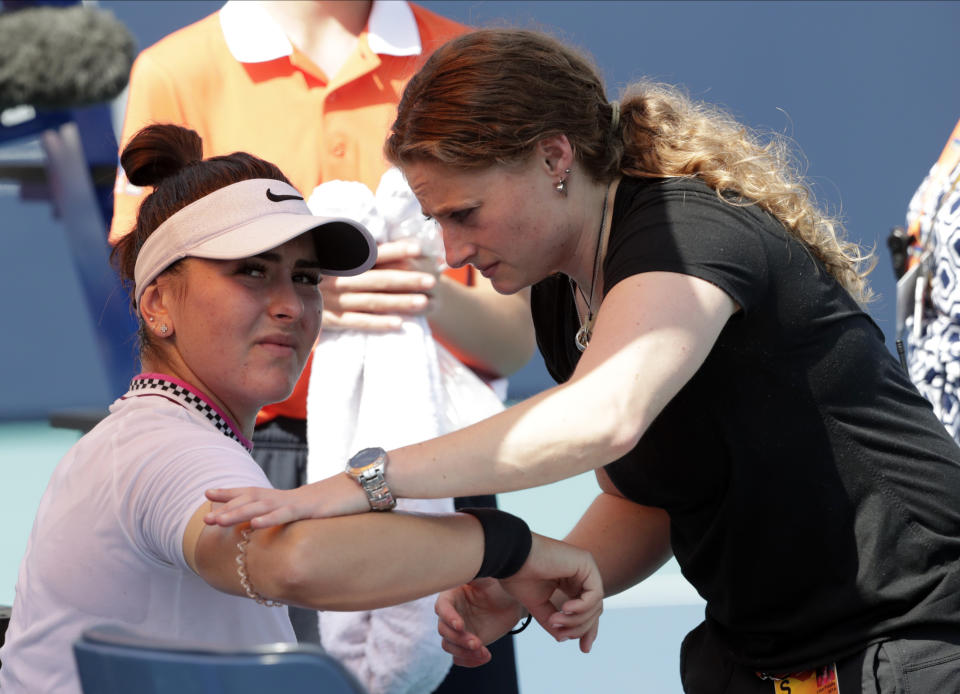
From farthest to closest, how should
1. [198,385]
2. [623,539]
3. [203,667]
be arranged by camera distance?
[623,539] < [198,385] < [203,667]

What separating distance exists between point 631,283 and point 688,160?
295 mm

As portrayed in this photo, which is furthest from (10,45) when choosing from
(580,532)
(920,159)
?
(920,159)

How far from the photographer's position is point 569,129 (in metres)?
1.64

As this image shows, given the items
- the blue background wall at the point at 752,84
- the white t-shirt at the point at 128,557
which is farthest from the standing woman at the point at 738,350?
the blue background wall at the point at 752,84

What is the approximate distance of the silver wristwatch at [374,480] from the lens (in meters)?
1.35

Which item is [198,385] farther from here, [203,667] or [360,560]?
[203,667]

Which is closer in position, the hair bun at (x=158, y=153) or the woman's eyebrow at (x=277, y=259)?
the woman's eyebrow at (x=277, y=259)

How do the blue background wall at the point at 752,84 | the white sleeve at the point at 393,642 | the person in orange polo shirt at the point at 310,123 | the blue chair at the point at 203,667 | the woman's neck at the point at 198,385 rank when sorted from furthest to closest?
the blue background wall at the point at 752,84 < the person in orange polo shirt at the point at 310,123 < the white sleeve at the point at 393,642 < the woman's neck at the point at 198,385 < the blue chair at the point at 203,667

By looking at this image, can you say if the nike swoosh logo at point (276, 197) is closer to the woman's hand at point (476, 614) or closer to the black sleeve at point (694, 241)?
the black sleeve at point (694, 241)

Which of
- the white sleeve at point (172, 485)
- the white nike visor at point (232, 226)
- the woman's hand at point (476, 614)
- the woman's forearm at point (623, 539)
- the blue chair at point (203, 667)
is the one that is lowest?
the woman's hand at point (476, 614)

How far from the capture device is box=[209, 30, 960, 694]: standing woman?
5.09 feet

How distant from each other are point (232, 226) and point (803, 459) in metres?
0.87

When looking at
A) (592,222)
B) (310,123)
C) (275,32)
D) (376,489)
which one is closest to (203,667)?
(376,489)

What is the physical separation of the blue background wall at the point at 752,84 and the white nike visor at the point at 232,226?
4.90 meters
